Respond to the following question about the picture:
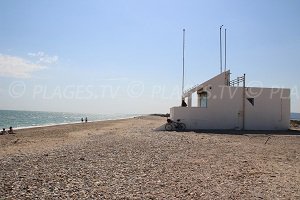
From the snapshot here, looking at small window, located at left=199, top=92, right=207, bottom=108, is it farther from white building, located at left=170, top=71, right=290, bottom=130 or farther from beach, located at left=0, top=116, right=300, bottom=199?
beach, located at left=0, top=116, right=300, bottom=199

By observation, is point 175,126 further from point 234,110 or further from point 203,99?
point 234,110

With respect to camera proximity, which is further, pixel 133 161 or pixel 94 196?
pixel 133 161

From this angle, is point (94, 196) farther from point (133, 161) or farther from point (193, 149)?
point (193, 149)

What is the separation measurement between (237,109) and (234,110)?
0.90ft

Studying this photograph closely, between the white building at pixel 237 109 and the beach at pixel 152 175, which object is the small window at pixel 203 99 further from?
the beach at pixel 152 175

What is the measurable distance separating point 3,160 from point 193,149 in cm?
778

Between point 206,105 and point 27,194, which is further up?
point 206,105

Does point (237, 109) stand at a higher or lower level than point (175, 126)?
higher

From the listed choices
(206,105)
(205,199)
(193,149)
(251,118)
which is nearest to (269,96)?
(251,118)

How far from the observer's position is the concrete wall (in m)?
29.3

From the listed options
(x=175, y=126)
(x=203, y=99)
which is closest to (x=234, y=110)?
(x=203, y=99)

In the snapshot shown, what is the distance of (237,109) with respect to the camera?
29.5 meters

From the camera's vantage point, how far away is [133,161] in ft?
39.5

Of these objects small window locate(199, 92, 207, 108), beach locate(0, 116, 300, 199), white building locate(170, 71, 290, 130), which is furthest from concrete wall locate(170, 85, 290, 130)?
beach locate(0, 116, 300, 199)
